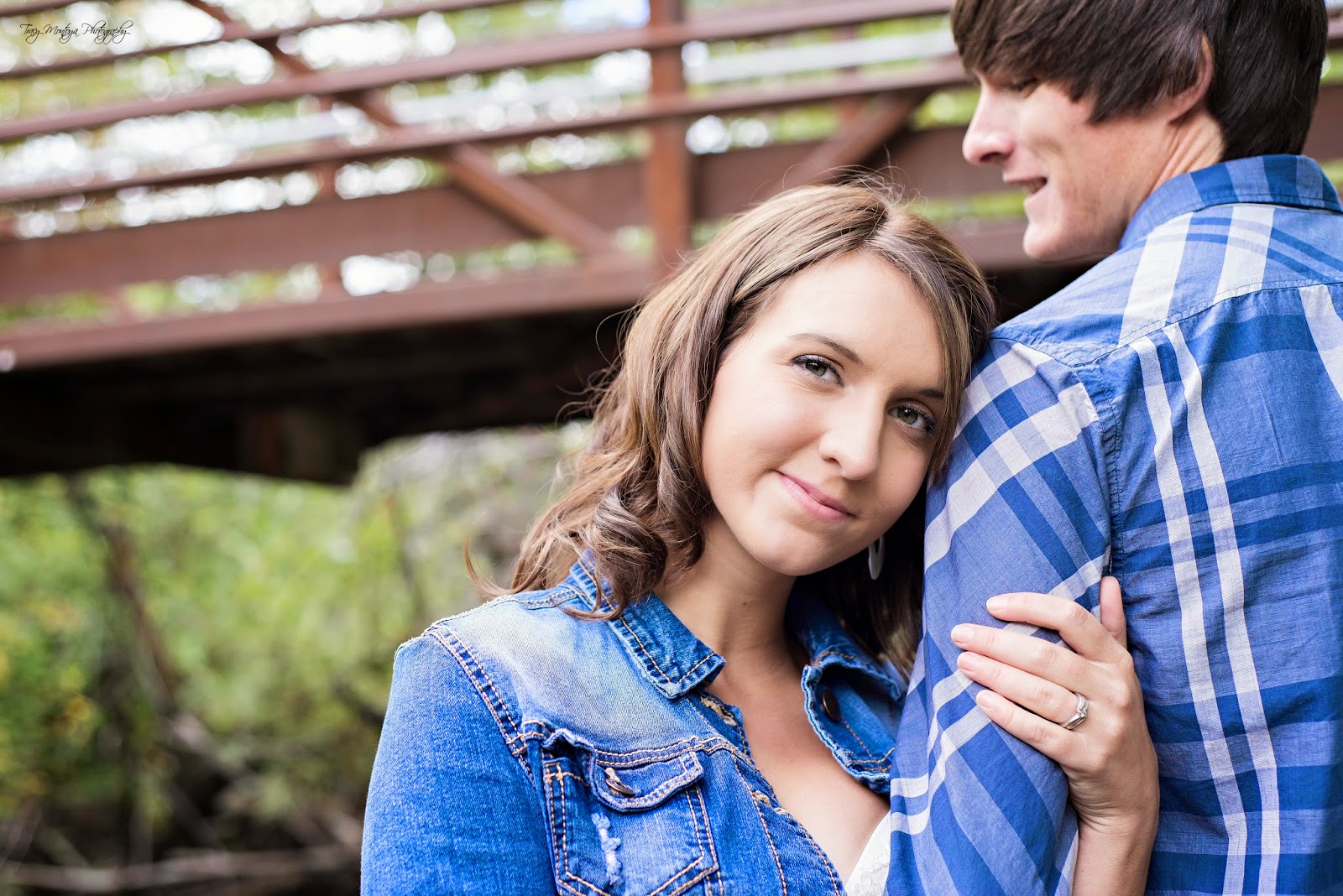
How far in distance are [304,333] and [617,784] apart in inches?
125

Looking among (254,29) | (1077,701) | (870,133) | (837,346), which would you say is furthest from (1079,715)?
(254,29)

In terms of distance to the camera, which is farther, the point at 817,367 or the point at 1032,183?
the point at 1032,183

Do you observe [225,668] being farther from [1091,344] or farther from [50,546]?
[1091,344]

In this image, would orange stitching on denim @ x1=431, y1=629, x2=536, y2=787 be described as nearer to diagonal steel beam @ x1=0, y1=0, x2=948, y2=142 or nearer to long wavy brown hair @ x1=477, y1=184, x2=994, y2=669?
long wavy brown hair @ x1=477, y1=184, x2=994, y2=669

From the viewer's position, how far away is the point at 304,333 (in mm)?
4230

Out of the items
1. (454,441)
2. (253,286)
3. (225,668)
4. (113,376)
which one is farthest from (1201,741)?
(253,286)

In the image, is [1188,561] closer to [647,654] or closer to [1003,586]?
[1003,586]

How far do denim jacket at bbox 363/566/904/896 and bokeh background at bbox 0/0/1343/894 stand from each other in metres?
0.78

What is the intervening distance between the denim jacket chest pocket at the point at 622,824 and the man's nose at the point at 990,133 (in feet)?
3.23

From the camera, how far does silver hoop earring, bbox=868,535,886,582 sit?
1807 millimetres

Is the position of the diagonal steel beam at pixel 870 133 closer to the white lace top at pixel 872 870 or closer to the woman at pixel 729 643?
the woman at pixel 729 643

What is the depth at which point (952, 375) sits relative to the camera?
1470mm

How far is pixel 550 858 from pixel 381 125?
314 centimetres

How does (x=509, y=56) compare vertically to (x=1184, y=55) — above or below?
above
